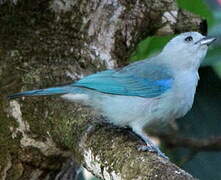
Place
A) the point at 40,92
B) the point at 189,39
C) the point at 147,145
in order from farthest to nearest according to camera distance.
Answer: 1. the point at 189,39
2. the point at 40,92
3. the point at 147,145

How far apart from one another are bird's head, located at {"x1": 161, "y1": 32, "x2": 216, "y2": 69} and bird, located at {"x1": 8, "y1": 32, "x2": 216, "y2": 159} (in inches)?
2.7

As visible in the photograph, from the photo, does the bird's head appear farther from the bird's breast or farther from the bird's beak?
the bird's breast

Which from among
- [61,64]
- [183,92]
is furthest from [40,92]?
[183,92]

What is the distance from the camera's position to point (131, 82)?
3586 mm

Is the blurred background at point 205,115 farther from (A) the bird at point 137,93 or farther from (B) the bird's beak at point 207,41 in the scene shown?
(A) the bird at point 137,93

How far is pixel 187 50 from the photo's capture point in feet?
12.9

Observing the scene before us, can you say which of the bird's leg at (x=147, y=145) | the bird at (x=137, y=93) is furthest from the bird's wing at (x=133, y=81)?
the bird's leg at (x=147, y=145)

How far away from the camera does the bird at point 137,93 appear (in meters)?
3.39

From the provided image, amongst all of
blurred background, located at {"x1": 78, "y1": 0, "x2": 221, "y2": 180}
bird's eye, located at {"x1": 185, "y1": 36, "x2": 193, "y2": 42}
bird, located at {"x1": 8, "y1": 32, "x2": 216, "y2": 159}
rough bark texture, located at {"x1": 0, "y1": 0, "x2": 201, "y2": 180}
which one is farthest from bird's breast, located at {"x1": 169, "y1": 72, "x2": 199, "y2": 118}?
rough bark texture, located at {"x1": 0, "y1": 0, "x2": 201, "y2": 180}

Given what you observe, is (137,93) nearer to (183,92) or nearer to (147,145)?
(183,92)

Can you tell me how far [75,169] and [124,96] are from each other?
2.09ft

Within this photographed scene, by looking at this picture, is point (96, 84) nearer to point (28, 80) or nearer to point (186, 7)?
point (28, 80)

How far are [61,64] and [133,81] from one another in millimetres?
448

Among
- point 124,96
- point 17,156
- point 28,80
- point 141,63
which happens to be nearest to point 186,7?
point 141,63
